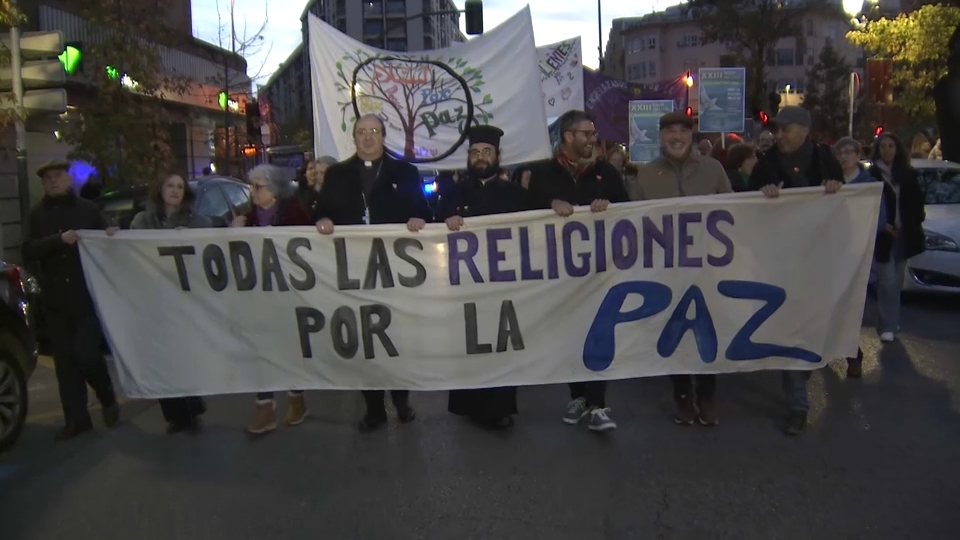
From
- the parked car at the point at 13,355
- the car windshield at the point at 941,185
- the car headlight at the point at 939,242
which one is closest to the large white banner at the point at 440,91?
the parked car at the point at 13,355

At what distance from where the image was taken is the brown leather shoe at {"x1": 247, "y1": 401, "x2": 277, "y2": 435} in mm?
6294

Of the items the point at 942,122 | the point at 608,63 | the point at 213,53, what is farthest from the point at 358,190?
the point at 608,63

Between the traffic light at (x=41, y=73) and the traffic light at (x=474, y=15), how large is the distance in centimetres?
1347

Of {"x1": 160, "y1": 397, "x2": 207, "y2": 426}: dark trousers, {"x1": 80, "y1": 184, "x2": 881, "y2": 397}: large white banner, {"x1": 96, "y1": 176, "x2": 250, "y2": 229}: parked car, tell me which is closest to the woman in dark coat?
{"x1": 160, "y1": 397, "x2": 207, "y2": 426}: dark trousers

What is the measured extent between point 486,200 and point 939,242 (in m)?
6.58

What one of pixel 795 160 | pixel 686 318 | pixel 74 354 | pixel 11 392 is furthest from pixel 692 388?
pixel 11 392

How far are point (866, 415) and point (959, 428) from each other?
1.84 ft

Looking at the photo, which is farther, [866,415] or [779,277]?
[866,415]

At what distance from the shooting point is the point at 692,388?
20.8 feet

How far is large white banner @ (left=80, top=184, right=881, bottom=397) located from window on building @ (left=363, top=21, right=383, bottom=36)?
113263 mm

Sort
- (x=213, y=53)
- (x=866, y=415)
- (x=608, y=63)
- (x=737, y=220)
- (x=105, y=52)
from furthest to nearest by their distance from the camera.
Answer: (x=608, y=63)
(x=213, y=53)
(x=105, y=52)
(x=866, y=415)
(x=737, y=220)

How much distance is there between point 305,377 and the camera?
240 inches

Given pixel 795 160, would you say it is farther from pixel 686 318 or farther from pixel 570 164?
pixel 570 164

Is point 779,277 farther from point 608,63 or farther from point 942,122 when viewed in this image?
point 608,63
